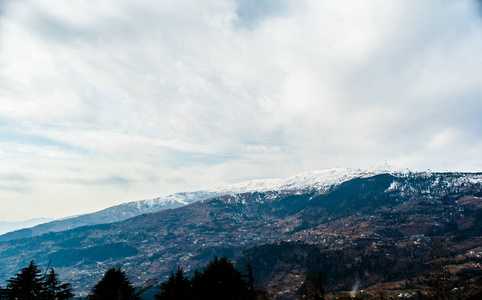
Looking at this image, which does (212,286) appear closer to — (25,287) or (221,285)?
(221,285)

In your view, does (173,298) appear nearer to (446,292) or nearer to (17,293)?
(17,293)

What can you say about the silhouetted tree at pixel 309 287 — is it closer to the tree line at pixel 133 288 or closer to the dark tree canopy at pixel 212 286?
the tree line at pixel 133 288

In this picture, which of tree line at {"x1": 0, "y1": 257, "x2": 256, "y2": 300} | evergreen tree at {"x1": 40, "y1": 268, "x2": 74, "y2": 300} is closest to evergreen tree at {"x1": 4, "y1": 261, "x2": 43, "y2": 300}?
tree line at {"x1": 0, "y1": 257, "x2": 256, "y2": 300}

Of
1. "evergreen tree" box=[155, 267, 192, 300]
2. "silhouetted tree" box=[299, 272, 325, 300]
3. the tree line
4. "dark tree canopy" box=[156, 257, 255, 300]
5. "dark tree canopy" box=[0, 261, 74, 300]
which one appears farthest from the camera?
"evergreen tree" box=[155, 267, 192, 300]

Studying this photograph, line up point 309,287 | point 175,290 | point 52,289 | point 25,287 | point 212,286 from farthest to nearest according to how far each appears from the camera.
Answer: point 175,290, point 212,286, point 25,287, point 52,289, point 309,287

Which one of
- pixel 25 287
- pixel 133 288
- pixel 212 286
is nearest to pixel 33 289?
pixel 25 287

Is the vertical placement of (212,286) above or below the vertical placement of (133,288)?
below

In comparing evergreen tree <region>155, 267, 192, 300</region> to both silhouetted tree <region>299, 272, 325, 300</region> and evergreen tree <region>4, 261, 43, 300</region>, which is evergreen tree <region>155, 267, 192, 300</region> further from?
silhouetted tree <region>299, 272, 325, 300</region>

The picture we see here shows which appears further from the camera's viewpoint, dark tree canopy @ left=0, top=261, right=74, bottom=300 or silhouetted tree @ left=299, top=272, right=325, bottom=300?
dark tree canopy @ left=0, top=261, right=74, bottom=300

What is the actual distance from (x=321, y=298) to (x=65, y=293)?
31143mm

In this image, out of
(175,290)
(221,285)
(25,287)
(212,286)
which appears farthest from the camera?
(175,290)

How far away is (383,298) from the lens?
1408cm

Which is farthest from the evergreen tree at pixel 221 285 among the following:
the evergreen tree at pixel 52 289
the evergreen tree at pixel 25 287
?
the evergreen tree at pixel 25 287

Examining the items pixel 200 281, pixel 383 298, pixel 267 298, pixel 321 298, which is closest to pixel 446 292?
pixel 383 298
